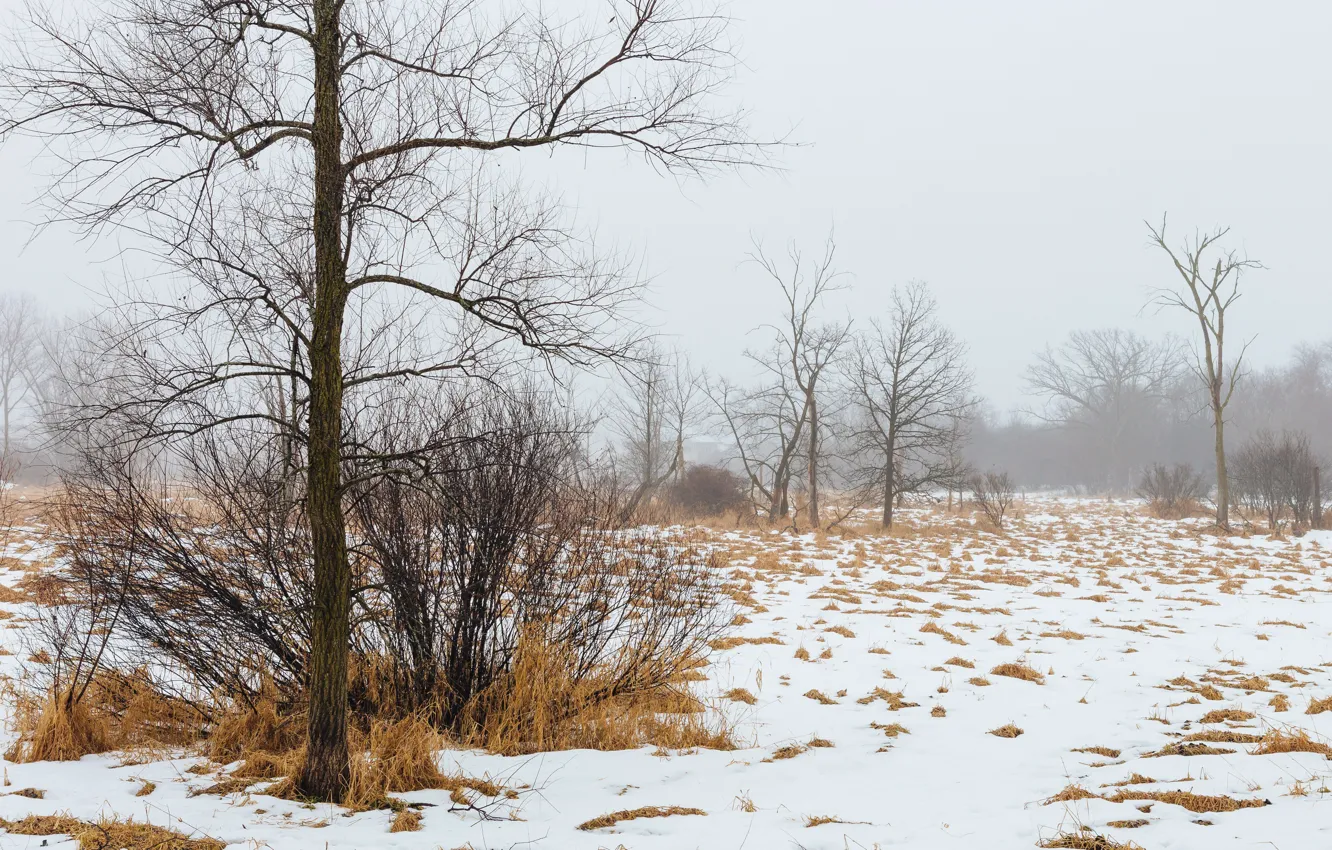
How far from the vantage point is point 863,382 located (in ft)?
72.5

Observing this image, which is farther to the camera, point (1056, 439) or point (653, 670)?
point (1056, 439)

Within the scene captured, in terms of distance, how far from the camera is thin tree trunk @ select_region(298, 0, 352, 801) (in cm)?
357

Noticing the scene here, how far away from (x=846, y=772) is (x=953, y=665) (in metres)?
3.18

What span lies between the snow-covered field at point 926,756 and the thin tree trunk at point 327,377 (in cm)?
84

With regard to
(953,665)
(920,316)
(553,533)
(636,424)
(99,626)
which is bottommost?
(953,665)

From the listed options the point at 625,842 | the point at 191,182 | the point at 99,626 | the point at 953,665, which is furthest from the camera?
the point at 953,665

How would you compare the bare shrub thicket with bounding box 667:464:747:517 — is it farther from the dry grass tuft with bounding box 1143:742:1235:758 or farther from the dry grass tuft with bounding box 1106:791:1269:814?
the dry grass tuft with bounding box 1106:791:1269:814

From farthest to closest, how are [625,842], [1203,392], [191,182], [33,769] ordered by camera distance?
[1203,392] < [33,769] < [191,182] < [625,842]

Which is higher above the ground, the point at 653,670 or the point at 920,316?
the point at 920,316

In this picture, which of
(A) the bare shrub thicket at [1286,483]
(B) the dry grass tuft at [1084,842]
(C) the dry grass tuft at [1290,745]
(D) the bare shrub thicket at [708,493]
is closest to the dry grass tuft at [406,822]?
(B) the dry grass tuft at [1084,842]

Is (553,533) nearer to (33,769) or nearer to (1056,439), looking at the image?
(33,769)

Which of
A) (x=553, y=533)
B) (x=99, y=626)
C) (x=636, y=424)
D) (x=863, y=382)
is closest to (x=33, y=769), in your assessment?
(x=99, y=626)

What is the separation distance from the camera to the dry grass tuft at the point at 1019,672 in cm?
667

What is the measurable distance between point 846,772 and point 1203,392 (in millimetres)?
64433
